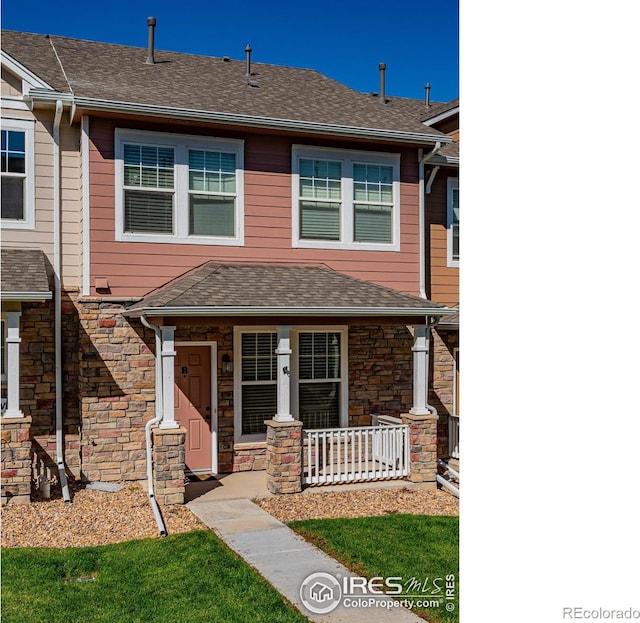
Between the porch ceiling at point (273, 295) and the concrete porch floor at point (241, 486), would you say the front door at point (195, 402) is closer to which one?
the concrete porch floor at point (241, 486)

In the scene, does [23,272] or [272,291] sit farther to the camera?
[272,291]

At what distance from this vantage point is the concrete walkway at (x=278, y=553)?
5.17 m

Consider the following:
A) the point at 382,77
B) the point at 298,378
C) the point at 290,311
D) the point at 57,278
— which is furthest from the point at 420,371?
the point at 382,77

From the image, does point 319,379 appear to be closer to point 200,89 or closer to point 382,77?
point 200,89

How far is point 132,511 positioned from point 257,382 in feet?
9.28

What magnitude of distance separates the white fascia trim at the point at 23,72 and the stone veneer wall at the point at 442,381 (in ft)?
21.9

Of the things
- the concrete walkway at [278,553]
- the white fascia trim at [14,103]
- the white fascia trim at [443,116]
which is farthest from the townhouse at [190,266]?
A: the white fascia trim at [443,116]

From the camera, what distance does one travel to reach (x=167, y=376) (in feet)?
28.3

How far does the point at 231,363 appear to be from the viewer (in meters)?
10.2

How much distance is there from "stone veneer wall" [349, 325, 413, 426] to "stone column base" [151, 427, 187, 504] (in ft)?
10.2
